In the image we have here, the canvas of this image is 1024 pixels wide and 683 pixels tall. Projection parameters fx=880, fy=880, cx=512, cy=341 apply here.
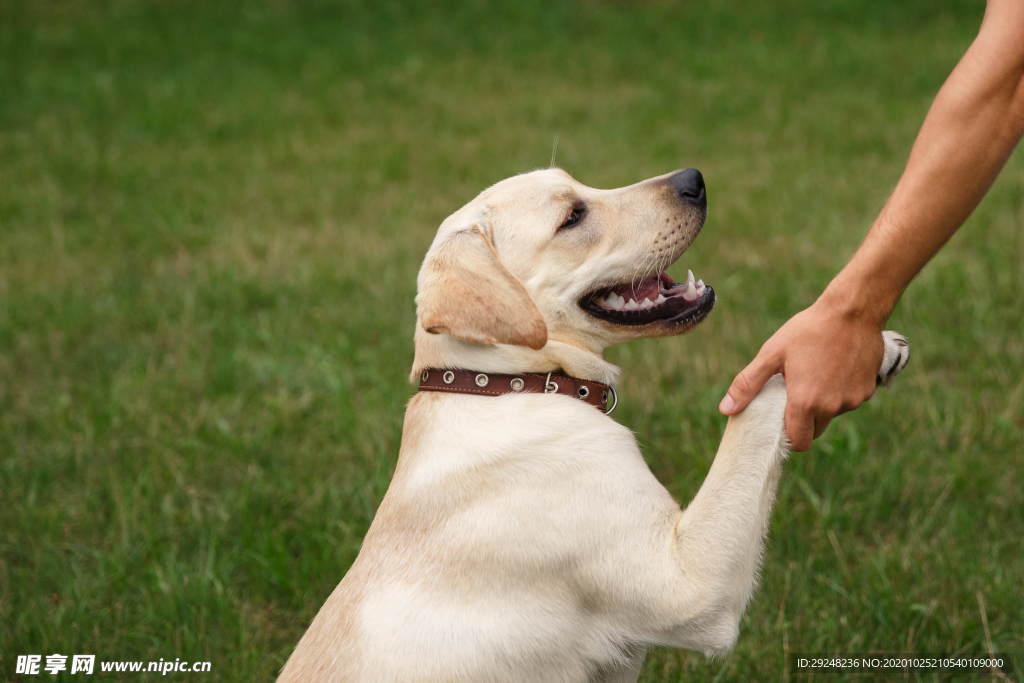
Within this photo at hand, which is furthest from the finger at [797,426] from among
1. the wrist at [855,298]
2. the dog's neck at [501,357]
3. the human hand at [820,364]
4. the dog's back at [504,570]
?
the dog's neck at [501,357]

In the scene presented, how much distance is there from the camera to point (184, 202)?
8.22 m

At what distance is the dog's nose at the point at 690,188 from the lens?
3.04 metres

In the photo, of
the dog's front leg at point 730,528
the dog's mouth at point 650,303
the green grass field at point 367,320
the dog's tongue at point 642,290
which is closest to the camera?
the dog's front leg at point 730,528

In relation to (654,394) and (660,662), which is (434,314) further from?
(654,394)

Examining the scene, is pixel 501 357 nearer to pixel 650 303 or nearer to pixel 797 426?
pixel 650 303

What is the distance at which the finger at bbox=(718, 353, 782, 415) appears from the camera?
8.04 feet

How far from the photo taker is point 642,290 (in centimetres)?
303

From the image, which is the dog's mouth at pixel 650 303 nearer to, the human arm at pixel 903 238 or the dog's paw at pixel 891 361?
the human arm at pixel 903 238

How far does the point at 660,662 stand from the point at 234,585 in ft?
5.53

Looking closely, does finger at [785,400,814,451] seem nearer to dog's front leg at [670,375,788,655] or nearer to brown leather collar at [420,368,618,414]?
dog's front leg at [670,375,788,655]

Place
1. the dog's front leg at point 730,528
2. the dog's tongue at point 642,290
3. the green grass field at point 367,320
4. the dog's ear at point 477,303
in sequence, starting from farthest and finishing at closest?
the green grass field at point 367,320 < the dog's tongue at point 642,290 < the dog's ear at point 477,303 < the dog's front leg at point 730,528

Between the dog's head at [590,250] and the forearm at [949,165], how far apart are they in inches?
21.9

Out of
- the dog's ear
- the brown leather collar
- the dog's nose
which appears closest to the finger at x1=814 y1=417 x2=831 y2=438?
the brown leather collar

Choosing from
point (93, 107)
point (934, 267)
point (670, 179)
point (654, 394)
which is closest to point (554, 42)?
point (93, 107)
